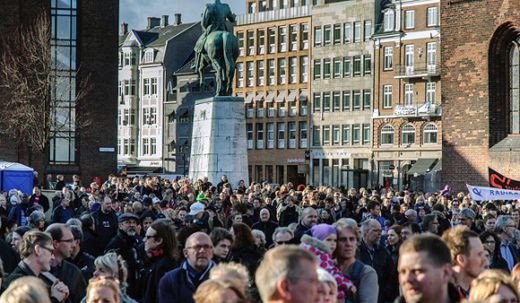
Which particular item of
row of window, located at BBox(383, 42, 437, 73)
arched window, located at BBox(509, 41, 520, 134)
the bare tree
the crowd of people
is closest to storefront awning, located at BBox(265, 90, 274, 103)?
row of window, located at BBox(383, 42, 437, 73)

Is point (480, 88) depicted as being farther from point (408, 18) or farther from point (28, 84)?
point (408, 18)

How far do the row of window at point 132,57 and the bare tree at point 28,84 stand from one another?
146ft

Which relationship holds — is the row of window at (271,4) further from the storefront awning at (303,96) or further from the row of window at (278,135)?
the row of window at (278,135)

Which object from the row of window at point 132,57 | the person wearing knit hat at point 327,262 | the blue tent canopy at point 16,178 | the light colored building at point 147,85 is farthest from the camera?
the row of window at point 132,57

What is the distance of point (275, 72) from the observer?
88.8 meters

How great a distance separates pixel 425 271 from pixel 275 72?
3279 inches

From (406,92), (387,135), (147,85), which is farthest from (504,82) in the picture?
(147,85)

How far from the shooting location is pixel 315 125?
84.9 metres

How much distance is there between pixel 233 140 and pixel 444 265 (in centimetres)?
3105

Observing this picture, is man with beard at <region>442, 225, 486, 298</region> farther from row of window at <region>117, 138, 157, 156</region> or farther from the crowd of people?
row of window at <region>117, 138, 157, 156</region>

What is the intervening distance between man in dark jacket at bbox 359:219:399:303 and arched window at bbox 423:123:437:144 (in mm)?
62359

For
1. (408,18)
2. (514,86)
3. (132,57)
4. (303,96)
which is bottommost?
(514,86)

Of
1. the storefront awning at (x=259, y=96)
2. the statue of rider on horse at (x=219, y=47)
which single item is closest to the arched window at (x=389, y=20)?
the storefront awning at (x=259, y=96)

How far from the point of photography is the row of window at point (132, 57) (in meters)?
102
